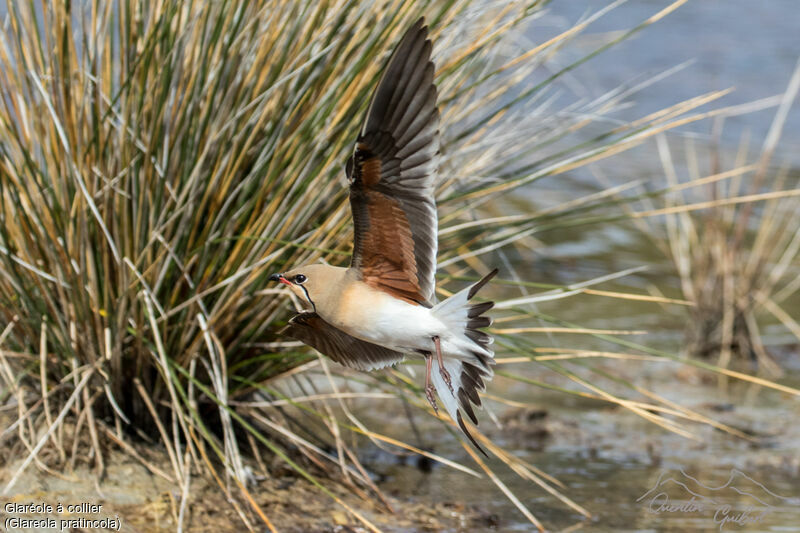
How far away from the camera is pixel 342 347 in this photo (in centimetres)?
194

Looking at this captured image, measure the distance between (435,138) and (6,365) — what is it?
5.56ft

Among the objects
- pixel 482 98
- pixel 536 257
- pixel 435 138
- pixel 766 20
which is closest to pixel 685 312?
pixel 536 257

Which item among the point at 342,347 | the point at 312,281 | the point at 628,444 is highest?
the point at 312,281

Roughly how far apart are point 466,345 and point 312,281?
0.84 feet

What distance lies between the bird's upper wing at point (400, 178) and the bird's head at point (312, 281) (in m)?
0.08

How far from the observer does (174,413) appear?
2.91m

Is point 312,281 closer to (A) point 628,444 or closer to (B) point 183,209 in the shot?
(B) point 183,209

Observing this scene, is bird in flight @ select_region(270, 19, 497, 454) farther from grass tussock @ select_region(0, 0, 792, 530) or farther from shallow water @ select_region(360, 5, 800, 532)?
shallow water @ select_region(360, 5, 800, 532)

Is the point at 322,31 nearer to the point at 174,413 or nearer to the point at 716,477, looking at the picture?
the point at 174,413

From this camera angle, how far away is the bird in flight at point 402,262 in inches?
64.9
